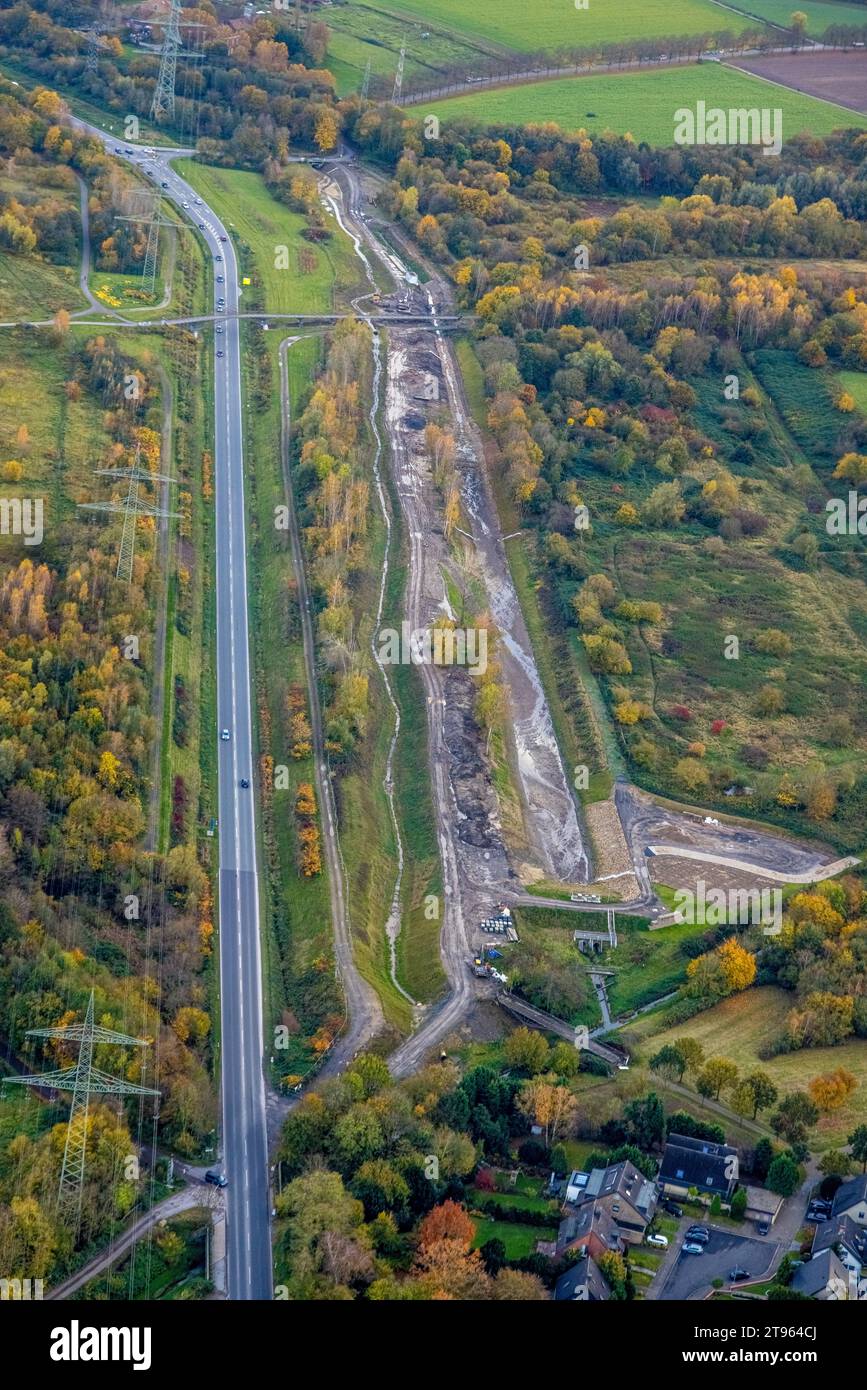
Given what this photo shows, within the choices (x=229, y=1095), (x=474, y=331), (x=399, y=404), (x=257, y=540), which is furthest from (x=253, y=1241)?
(x=474, y=331)

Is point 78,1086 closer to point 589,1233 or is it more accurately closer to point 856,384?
→ point 589,1233

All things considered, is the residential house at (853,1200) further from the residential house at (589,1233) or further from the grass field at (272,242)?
the grass field at (272,242)

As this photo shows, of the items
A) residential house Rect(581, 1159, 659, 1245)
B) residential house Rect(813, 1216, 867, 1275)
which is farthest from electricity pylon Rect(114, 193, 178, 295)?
residential house Rect(813, 1216, 867, 1275)

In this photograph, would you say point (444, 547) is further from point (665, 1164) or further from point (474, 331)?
point (665, 1164)

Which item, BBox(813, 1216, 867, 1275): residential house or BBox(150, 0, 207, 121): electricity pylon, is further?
BBox(150, 0, 207, 121): electricity pylon

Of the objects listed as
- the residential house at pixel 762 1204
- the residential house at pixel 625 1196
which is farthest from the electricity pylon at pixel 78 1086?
the residential house at pixel 762 1204

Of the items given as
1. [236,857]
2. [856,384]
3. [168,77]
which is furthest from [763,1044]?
[168,77]

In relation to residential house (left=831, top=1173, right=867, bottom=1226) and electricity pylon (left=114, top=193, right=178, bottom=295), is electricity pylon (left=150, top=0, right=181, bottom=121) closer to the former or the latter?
electricity pylon (left=114, top=193, right=178, bottom=295)
